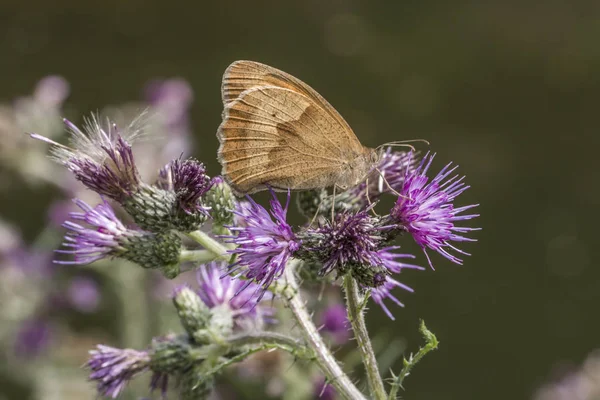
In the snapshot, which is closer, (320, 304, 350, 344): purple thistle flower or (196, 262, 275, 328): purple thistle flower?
(196, 262, 275, 328): purple thistle flower

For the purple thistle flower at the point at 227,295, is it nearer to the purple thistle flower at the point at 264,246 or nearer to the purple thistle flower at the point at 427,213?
the purple thistle flower at the point at 264,246

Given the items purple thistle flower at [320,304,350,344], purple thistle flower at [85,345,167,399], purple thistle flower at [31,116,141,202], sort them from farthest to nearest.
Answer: purple thistle flower at [320,304,350,344]
purple thistle flower at [85,345,167,399]
purple thistle flower at [31,116,141,202]

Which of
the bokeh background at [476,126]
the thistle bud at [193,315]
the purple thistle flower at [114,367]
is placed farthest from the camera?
the bokeh background at [476,126]

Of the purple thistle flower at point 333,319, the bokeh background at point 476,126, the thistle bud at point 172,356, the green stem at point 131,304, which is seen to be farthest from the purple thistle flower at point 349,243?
the bokeh background at point 476,126

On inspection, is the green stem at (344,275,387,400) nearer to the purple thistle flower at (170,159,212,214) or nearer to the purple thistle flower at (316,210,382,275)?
the purple thistle flower at (316,210,382,275)

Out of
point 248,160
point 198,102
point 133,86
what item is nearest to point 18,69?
point 133,86

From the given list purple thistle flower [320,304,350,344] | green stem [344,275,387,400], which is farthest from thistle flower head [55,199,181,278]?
purple thistle flower [320,304,350,344]

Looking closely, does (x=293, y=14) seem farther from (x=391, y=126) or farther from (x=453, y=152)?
(x=453, y=152)
